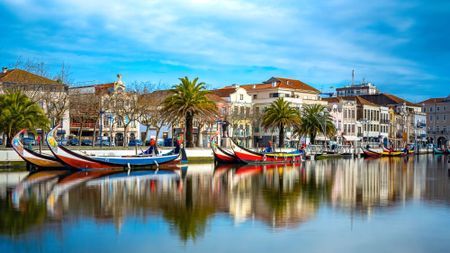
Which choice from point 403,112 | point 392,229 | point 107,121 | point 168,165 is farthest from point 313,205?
point 403,112

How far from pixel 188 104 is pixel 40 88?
52.1 ft

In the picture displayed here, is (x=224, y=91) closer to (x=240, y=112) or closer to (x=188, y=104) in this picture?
(x=240, y=112)

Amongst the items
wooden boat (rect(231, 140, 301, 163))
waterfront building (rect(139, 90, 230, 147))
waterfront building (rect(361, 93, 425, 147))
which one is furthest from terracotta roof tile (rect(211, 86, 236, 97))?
waterfront building (rect(361, 93, 425, 147))

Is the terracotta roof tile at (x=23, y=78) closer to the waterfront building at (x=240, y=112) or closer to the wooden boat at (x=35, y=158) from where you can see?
the wooden boat at (x=35, y=158)

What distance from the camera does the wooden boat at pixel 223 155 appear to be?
59128 mm

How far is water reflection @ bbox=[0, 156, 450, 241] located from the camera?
20.8m

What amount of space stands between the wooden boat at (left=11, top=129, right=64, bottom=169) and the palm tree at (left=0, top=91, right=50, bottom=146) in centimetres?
550

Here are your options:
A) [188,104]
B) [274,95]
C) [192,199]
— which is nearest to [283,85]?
[274,95]

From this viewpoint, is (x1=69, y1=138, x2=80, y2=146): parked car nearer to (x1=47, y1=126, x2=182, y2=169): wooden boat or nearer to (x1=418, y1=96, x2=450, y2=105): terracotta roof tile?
(x1=47, y1=126, x2=182, y2=169): wooden boat

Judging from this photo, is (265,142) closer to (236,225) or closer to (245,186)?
(245,186)

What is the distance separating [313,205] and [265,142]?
70.3 m

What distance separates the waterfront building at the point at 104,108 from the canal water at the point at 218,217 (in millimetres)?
31581

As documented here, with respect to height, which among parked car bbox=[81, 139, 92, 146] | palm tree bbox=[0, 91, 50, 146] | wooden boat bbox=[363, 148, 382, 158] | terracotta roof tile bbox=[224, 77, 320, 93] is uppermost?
terracotta roof tile bbox=[224, 77, 320, 93]

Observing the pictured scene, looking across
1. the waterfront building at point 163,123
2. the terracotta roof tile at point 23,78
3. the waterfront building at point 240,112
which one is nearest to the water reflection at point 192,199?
the terracotta roof tile at point 23,78
